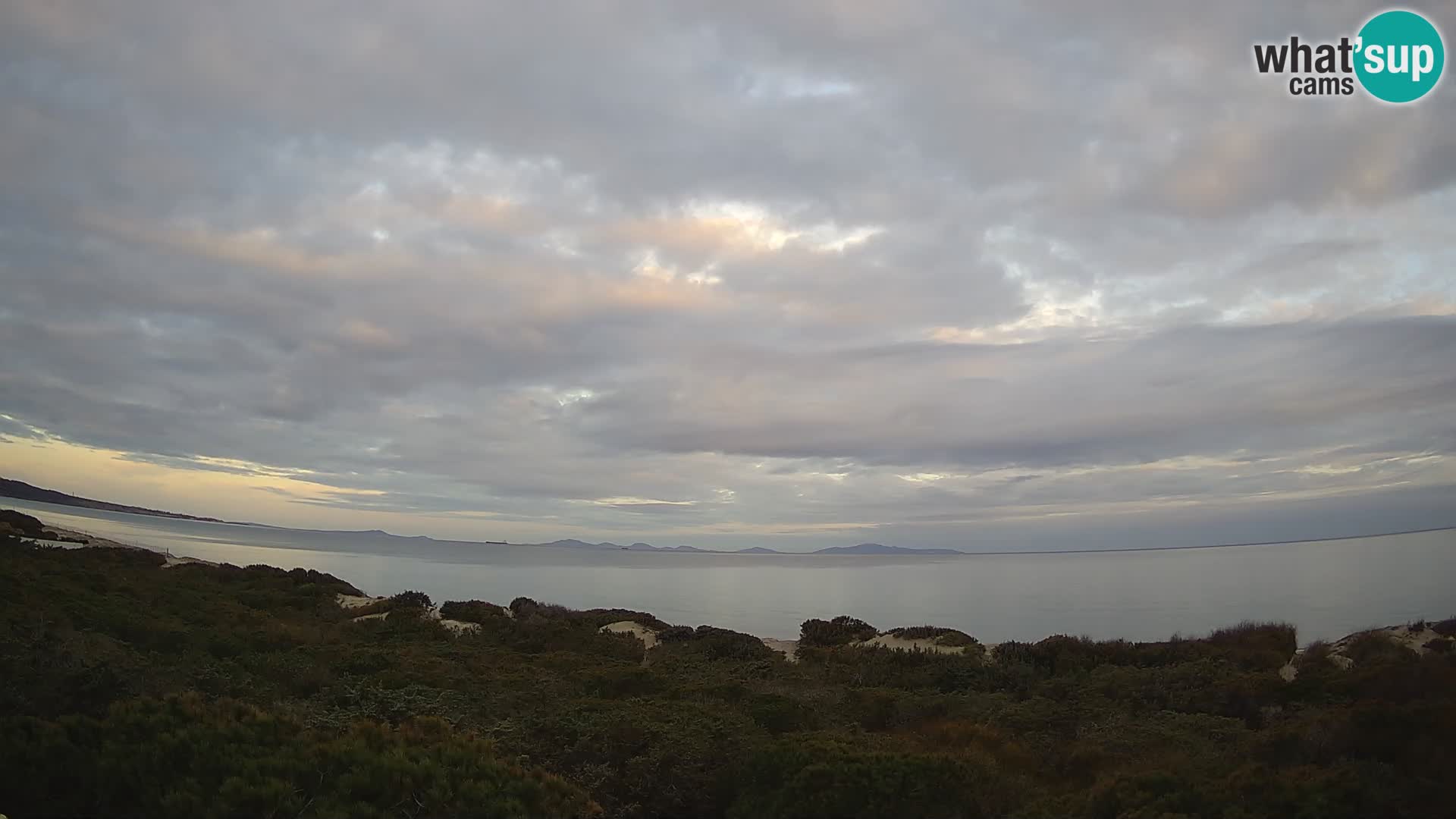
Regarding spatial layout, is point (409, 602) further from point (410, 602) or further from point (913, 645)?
point (913, 645)

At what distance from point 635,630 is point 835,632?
6.76m

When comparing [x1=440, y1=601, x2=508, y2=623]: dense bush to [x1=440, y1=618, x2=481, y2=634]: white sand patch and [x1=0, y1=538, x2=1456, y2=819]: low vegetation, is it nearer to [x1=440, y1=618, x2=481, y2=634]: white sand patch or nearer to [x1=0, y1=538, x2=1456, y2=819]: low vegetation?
[x1=440, y1=618, x2=481, y2=634]: white sand patch

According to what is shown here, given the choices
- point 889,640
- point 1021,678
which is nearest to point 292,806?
point 1021,678

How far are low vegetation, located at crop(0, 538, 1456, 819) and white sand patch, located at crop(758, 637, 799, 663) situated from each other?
2.34 meters

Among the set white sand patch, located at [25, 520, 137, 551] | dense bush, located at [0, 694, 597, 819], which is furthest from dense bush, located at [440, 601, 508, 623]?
dense bush, located at [0, 694, 597, 819]

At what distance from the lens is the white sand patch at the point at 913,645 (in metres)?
19.8

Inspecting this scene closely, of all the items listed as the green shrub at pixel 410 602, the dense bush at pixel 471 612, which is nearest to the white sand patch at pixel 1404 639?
the dense bush at pixel 471 612

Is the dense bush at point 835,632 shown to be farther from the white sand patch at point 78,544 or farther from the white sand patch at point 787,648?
the white sand patch at point 78,544

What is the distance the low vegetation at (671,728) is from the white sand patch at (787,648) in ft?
7.68

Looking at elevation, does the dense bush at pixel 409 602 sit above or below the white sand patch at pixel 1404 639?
A: below

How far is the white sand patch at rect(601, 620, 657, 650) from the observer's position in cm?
2325

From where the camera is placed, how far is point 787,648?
23000 millimetres

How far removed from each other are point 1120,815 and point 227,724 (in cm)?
831

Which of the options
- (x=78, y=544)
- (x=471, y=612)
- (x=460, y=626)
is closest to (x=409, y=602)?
(x=471, y=612)
